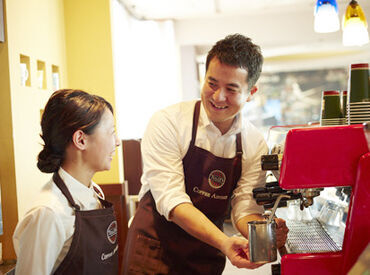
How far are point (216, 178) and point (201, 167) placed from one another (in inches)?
2.8

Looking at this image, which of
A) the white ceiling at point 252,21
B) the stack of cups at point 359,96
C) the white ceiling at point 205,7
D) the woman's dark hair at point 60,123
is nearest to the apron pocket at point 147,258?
the woman's dark hair at point 60,123

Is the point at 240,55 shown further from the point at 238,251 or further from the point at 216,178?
the point at 238,251

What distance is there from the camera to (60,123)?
56.6 inches

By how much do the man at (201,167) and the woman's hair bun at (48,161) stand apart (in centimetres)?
39

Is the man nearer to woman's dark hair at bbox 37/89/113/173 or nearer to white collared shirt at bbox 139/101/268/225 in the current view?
white collared shirt at bbox 139/101/268/225

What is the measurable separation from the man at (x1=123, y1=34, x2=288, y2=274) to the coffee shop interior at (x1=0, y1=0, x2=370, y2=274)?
358 mm

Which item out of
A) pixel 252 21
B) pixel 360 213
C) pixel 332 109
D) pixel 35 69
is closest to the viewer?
pixel 360 213

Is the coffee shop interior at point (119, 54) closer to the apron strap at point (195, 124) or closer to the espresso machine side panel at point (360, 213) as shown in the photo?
the apron strap at point (195, 124)

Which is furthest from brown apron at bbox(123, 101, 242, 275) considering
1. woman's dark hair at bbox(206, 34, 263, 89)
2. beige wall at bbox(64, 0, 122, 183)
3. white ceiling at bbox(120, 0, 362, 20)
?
white ceiling at bbox(120, 0, 362, 20)

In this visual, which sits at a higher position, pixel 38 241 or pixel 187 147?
pixel 187 147

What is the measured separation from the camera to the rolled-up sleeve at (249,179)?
5.68 feet

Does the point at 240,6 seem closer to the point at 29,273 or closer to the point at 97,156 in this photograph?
the point at 97,156

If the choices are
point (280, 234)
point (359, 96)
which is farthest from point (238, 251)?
point (359, 96)

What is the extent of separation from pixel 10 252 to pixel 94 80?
5.33ft
